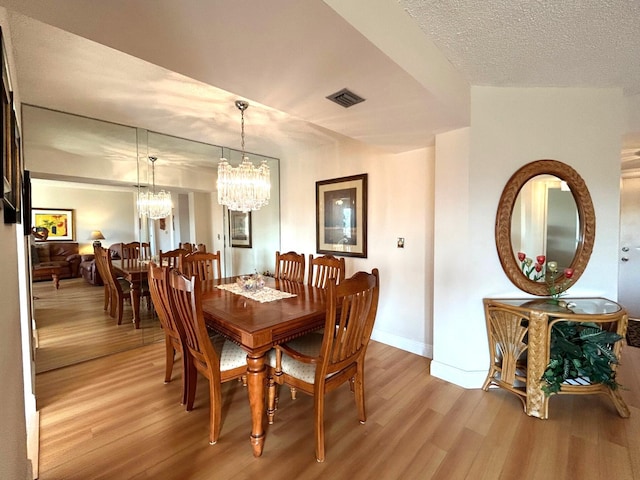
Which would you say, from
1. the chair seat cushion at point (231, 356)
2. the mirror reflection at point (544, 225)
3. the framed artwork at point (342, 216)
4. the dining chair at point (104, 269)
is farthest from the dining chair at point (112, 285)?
the mirror reflection at point (544, 225)

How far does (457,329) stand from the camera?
2285 mm

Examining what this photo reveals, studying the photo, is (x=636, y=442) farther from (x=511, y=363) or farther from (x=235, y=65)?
(x=235, y=65)

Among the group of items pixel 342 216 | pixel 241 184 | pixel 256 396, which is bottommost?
pixel 256 396

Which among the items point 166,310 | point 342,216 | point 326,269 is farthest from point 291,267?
point 166,310

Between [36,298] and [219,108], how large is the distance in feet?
8.91

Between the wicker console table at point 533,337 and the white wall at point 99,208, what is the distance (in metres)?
3.63

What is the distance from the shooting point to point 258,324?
1636 millimetres

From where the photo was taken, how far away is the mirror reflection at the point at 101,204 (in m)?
2.61

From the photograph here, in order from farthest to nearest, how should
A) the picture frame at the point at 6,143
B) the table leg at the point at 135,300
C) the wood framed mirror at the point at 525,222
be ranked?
the table leg at the point at 135,300 < the wood framed mirror at the point at 525,222 < the picture frame at the point at 6,143

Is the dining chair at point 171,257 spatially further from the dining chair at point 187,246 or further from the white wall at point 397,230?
the white wall at point 397,230

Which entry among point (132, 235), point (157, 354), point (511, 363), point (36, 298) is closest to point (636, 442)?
point (511, 363)

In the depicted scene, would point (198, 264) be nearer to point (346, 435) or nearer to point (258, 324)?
point (258, 324)

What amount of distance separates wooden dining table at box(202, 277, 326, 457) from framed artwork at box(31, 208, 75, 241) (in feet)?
6.41

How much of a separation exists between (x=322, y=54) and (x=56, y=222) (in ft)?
10.8
